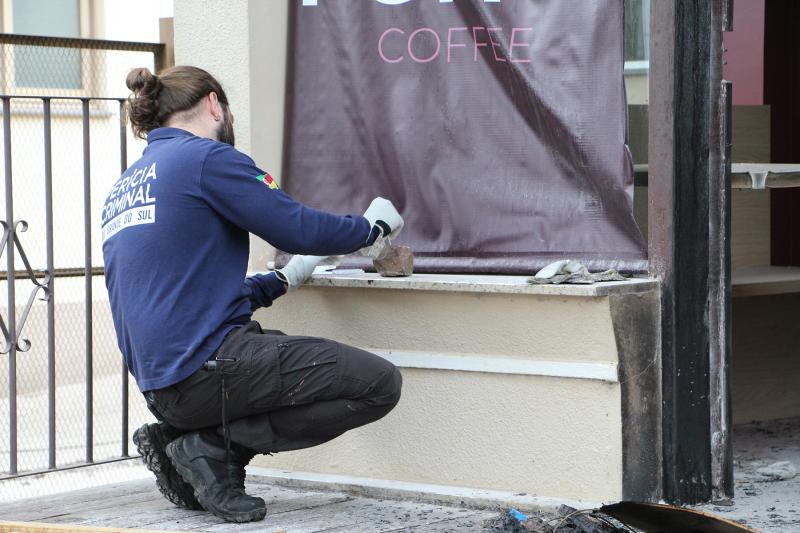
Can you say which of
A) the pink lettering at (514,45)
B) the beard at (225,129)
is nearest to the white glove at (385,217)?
the beard at (225,129)

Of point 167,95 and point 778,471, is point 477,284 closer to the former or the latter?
point 167,95

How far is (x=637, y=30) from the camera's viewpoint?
388 centimetres

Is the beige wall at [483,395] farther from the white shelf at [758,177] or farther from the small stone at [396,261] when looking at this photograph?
the white shelf at [758,177]

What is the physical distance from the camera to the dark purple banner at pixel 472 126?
384 centimetres

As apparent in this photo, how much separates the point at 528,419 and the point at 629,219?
71cm

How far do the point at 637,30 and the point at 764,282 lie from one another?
1.24m

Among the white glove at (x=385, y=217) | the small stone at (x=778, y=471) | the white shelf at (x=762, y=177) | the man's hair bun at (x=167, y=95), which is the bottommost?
the small stone at (x=778, y=471)

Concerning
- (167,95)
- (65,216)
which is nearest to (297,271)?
(167,95)

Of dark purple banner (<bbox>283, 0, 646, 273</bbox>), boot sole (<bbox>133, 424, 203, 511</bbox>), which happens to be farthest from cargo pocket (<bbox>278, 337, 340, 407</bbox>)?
dark purple banner (<bbox>283, 0, 646, 273</bbox>)

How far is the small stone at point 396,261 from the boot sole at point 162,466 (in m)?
0.90

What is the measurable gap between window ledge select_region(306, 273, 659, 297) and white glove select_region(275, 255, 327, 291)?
0.30ft

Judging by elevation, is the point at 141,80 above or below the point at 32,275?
above

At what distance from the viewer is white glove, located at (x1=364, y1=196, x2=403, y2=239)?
3.84m

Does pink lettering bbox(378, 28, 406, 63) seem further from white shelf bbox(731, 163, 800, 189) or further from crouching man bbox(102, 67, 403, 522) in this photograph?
white shelf bbox(731, 163, 800, 189)
